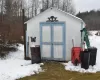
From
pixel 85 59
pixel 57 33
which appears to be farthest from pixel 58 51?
pixel 85 59

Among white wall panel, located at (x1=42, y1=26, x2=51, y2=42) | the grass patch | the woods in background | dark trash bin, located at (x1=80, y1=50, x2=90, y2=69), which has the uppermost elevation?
the woods in background

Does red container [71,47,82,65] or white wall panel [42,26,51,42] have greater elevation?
white wall panel [42,26,51,42]

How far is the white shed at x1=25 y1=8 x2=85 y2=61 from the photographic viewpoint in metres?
12.9

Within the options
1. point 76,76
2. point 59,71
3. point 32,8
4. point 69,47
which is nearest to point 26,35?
point 69,47

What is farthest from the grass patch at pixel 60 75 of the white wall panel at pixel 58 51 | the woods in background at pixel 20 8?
the woods in background at pixel 20 8

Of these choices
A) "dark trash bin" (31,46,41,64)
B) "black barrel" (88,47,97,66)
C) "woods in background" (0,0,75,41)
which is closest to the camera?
"black barrel" (88,47,97,66)

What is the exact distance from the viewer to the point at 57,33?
42.5 ft

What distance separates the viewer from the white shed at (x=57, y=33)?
42.3 ft

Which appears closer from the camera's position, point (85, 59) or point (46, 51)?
point (85, 59)

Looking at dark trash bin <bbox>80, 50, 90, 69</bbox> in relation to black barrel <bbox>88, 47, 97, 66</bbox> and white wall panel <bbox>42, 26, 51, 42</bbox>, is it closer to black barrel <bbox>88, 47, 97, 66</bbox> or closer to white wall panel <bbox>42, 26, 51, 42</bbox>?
black barrel <bbox>88, 47, 97, 66</bbox>

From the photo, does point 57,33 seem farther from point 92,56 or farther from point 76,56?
point 92,56

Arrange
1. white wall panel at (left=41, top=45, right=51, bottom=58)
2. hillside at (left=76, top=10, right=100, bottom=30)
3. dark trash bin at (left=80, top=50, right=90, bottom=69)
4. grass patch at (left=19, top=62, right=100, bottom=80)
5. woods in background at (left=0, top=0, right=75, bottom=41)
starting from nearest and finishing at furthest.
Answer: grass patch at (left=19, top=62, right=100, bottom=80), dark trash bin at (left=80, top=50, right=90, bottom=69), white wall panel at (left=41, top=45, right=51, bottom=58), woods in background at (left=0, top=0, right=75, bottom=41), hillside at (left=76, top=10, right=100, bottom=30)

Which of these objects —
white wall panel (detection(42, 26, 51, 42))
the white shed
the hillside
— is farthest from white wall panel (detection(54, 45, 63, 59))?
the hillside

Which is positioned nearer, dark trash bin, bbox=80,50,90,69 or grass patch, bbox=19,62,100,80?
grass patch, bbox=19,62,100,80
